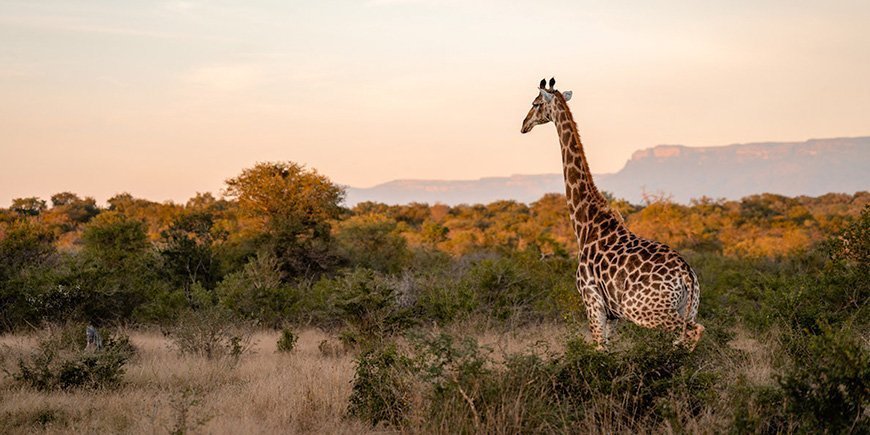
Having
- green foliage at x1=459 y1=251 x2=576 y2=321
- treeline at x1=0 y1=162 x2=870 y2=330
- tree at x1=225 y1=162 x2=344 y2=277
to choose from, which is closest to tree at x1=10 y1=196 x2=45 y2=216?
treeline at x1=0 y1=162 x2=870 y2=330

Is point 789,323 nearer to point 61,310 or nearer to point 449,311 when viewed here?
point 449,311

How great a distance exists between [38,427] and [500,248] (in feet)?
88.1

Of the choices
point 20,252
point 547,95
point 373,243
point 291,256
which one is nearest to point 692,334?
point 547,95

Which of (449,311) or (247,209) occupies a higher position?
(247,209)

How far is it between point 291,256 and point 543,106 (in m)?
16.7

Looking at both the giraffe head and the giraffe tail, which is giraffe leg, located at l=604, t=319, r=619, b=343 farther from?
the giraffe head

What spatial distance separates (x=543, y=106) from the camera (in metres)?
9.74

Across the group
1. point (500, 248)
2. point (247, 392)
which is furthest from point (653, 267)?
A: point (500, 248)

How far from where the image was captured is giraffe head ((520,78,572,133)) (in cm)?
959

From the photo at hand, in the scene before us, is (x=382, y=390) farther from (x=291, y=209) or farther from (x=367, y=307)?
(x=291, y=209)

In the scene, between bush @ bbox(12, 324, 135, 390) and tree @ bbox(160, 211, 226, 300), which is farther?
tree @ bbox(160, 211, 226, 300)

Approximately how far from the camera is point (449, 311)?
13.4 m

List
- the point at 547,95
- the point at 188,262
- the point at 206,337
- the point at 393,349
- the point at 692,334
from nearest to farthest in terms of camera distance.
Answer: the point at 393,349 < the point at 692,334 < the point at 547,95 < the point at 206,337 < the point at 188,262

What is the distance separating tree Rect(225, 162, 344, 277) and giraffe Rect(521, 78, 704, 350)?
1623cm
